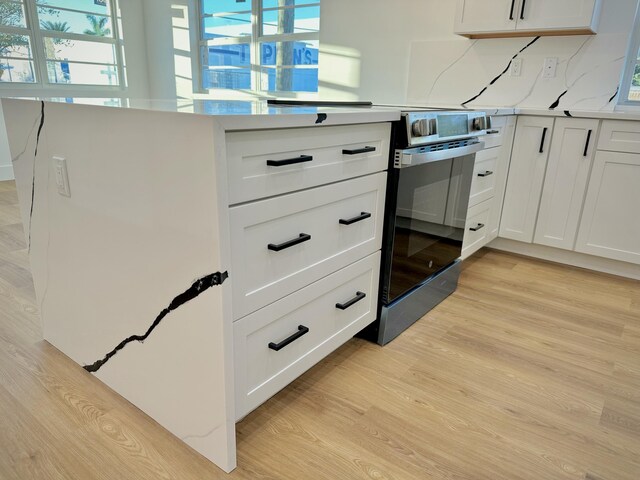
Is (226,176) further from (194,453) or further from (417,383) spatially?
(417,383)

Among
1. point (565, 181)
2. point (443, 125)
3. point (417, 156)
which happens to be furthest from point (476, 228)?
point (417, 156)

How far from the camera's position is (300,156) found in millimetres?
1129

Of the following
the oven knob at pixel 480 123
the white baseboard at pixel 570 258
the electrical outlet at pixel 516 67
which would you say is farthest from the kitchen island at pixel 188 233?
the electrical outlet at pixel 516 67

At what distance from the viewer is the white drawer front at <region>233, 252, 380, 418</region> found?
1.12 metres

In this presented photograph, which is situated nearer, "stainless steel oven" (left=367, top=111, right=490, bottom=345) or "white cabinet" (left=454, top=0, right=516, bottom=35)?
"stainless steel oven" (left=367, top=111, right=490, bottom=345)

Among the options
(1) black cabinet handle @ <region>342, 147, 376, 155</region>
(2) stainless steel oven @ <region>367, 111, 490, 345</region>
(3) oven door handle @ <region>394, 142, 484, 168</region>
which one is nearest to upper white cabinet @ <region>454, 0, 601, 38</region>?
(2) stainless steel oven @ <region>367, 111, 490, 345</region>

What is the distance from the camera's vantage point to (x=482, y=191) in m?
2.41

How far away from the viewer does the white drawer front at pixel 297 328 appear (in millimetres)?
1117

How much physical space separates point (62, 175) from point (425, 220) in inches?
53.2

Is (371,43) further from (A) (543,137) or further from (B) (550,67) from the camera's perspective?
(A) (543,137)

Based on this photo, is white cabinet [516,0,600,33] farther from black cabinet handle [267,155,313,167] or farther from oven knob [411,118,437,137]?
black cabinet handle [267,155,313,167]

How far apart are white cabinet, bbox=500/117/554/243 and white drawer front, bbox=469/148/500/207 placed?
211 millimetres

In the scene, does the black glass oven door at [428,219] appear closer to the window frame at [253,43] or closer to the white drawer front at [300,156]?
the white drawer front at [300,156]

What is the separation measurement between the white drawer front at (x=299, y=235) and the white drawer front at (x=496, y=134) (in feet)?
3.43
